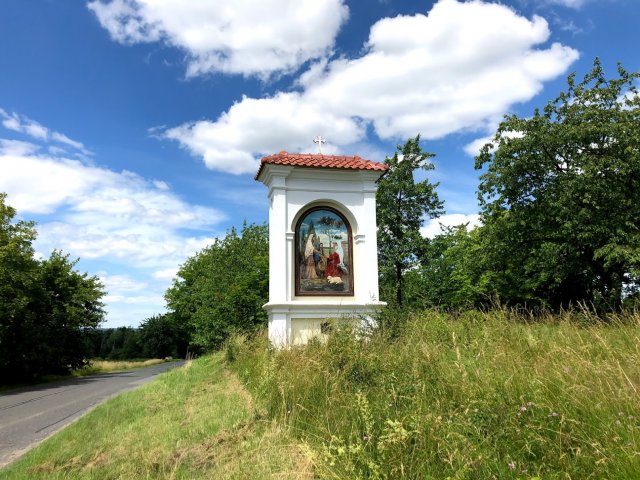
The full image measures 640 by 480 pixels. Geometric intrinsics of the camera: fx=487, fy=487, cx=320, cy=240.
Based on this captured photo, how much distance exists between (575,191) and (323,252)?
13.5 meters

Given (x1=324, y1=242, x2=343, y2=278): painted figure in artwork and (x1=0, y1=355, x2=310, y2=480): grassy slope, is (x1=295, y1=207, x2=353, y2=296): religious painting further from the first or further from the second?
(x1=0, y1=355, x2=310, y2=480): grassy slope

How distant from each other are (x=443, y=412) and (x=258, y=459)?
1.92 meters

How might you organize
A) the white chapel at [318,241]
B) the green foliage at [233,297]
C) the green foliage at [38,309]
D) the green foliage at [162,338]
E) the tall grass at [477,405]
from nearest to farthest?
the tall grass at [477,405]
the white chapel at [318,241]
the green foliage at [233,297]
the green foliage at [38,309]
the green foliage at [162,338]

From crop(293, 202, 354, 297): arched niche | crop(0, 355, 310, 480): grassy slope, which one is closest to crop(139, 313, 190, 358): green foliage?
crop(293, 202, 354, 297): arched niche

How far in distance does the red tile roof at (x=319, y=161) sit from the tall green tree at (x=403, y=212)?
9243mm

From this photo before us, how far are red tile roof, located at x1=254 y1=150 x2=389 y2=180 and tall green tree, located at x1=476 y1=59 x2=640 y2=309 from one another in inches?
466

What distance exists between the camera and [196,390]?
32.7 feet

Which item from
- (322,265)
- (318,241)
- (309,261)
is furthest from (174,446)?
(318,241)

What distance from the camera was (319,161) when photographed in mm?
12219

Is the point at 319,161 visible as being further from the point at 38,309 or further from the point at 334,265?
the point at 38,309

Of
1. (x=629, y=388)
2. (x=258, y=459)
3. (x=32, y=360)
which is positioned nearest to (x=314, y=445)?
(x=258, y=459)

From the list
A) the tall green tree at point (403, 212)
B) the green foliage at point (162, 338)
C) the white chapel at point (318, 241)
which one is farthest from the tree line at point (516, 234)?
the green foliage at point (162, 338)

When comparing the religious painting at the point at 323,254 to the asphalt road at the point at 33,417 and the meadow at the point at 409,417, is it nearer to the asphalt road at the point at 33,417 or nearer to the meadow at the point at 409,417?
the meadow at the point at 409,417

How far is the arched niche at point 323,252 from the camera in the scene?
11930 millimetres
